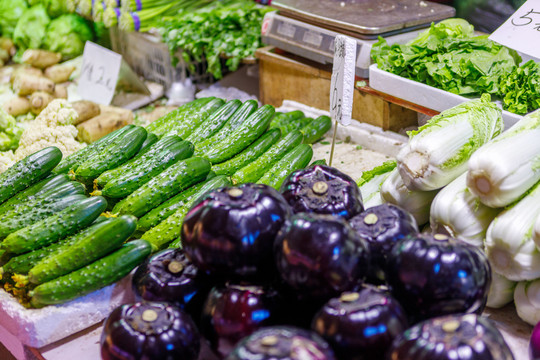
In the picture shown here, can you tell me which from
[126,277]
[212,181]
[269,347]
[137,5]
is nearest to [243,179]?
[212,181]

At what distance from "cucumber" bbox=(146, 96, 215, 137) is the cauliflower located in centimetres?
55

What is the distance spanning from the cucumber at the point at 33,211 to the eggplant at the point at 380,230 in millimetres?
1266

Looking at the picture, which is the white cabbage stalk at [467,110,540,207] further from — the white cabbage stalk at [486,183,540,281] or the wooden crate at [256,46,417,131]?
the wooden crate at [256,46,417,131]

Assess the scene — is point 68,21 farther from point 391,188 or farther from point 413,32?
point 391,188

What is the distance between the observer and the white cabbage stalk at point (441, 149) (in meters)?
1.94

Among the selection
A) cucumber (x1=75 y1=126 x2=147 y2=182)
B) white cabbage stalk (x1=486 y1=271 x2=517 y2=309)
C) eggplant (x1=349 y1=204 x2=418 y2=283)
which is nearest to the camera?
eggplant (x1=349 y1=204 x2=418 y2=283)

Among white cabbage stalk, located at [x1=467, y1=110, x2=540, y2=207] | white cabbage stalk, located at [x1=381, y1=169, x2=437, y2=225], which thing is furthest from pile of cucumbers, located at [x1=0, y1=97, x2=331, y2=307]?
white cabbage stalk, located at [x1=467, y1=110, x2=540, y2=207]

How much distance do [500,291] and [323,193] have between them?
28.9 inches

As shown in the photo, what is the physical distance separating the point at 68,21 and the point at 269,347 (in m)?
4.69

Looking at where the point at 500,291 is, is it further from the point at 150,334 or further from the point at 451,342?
the point at 150,334

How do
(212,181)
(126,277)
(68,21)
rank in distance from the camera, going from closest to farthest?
(126,277), (212,181), (68,21)

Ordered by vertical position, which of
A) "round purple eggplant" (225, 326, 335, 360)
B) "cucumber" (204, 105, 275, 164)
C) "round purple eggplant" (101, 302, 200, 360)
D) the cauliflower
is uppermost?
"round purple eggplant" (225, 326, 335, 360)

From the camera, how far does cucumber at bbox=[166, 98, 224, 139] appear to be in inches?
121

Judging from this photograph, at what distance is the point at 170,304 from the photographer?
62.4 inches
